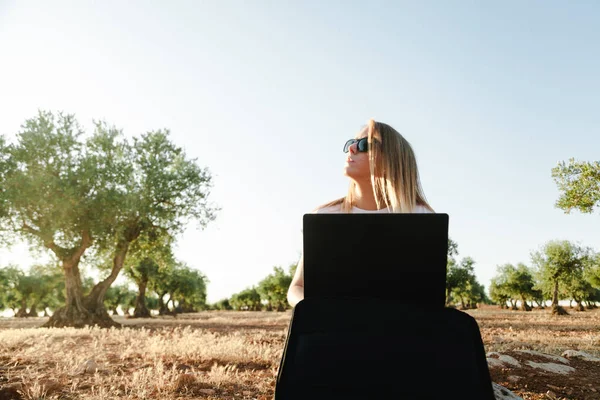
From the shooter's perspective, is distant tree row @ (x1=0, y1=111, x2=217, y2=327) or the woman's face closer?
the woman's face

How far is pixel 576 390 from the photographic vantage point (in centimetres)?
677

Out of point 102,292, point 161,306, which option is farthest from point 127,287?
point 102,292

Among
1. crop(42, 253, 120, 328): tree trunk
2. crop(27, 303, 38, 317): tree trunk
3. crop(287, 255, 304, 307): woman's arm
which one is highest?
crop(287, 255, 304, 307): woman's arm

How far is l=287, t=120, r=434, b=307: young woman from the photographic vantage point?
409 centimetres

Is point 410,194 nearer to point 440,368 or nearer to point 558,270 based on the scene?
point 440,368

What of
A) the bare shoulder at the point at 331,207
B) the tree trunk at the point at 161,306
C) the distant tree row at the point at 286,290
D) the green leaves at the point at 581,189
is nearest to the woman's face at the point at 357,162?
the bare shoulder at the point at 331,207

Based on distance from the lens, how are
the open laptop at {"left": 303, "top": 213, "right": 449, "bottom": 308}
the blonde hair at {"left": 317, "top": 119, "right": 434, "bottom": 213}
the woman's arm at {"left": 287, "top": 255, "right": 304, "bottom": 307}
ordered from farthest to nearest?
the blonde hair at {"left": 317, "top": 119, "right": 434, "bottom": 213} < the woman's arm at {"left": 287, "top": 255, "right": 304, "bottom": 307} < the open laptop at {"left": 303, "top": 213, "right": 449, "bottom": 308}

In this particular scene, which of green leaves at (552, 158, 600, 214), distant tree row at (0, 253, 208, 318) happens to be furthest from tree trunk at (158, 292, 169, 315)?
green leaves at (552, 158, 600, 214)

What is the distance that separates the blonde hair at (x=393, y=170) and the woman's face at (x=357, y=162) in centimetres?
9

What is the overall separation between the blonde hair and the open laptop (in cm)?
131

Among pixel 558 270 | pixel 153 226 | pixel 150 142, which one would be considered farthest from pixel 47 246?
pixel 558 270

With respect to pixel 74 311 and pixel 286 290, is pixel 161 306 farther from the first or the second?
pixel 74 311

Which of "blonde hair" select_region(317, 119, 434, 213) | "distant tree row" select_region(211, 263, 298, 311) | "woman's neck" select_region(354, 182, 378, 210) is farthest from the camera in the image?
"distant tree row" select_region(211, 263, 298, 311)

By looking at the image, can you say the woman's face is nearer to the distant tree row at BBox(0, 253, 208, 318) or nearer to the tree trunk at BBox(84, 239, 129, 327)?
the tree trunk at BBox(84, 239, 129, 327)
